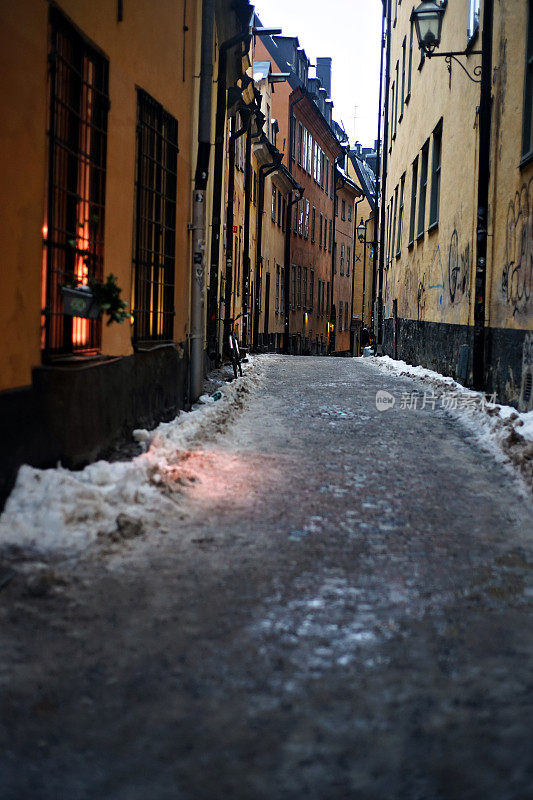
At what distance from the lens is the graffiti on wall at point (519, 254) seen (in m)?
9.56

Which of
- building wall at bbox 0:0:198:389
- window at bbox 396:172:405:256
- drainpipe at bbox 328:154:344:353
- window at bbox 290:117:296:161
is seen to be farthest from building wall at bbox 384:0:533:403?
drainpipe at bbox 328:154:344:353

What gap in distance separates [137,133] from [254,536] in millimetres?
4439

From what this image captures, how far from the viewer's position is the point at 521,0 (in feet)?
33.4

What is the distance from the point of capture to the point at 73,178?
626 cm

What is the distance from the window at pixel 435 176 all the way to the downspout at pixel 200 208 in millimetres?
7492

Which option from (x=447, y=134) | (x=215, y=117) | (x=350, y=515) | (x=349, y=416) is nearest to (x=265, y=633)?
(x=350, y=515)

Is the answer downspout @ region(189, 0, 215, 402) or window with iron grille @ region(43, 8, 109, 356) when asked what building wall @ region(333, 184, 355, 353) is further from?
window with iron grille @ region(43, 8, 109, 356)

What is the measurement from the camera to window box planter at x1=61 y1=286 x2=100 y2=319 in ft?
18.9

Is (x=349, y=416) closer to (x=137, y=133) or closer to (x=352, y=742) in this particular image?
(x=137, y=133)

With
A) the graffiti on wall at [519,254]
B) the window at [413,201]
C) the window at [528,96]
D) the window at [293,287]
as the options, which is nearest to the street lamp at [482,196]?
the graffiti on wall at [519,254]

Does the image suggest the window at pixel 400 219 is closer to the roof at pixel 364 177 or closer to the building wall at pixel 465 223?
the building wall at pixel 465 223

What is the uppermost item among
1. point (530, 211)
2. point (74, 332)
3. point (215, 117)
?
point (215, 117)

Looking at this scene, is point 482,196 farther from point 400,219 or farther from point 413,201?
point 400,219

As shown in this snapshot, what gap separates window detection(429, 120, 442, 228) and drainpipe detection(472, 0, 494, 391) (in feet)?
17.9
